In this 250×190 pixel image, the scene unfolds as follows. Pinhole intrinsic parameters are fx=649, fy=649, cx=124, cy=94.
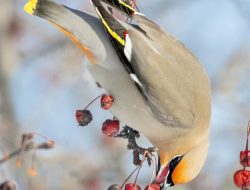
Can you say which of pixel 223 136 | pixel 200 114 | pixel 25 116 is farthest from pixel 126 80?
pixel 223 136

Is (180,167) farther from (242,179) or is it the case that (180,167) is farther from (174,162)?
(242,179)

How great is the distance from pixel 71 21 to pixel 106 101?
388 mm

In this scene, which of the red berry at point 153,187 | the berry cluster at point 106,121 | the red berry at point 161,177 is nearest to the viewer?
the red berry at point 153,187

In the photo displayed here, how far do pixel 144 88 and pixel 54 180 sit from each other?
1926 millimetres

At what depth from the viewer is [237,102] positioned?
5.24 m

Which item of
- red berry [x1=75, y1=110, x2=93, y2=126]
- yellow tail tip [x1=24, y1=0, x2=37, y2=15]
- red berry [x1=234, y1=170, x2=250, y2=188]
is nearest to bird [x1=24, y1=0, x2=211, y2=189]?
yellow tail tip [x1=24, y1=0, x2=37, y2=15]

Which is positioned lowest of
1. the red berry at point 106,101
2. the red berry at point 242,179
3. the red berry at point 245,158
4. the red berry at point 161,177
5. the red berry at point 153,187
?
the red berry at point 153,187

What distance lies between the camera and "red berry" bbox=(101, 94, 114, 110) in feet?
9.37

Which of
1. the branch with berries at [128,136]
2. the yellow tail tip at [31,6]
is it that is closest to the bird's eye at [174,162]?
the branch with berries at [128,136]

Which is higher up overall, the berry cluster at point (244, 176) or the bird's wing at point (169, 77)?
the bird's wing at point (169, 77)

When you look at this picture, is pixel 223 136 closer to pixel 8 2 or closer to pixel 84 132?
pixel 84 132

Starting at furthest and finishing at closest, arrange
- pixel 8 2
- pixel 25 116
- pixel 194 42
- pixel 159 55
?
pixel 194 42, pixel 25 116, pixel 8 2, pixel 159 55

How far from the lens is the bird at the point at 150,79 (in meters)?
2.87

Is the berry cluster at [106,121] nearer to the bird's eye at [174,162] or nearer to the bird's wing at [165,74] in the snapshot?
the bird's wing at [165,74]
